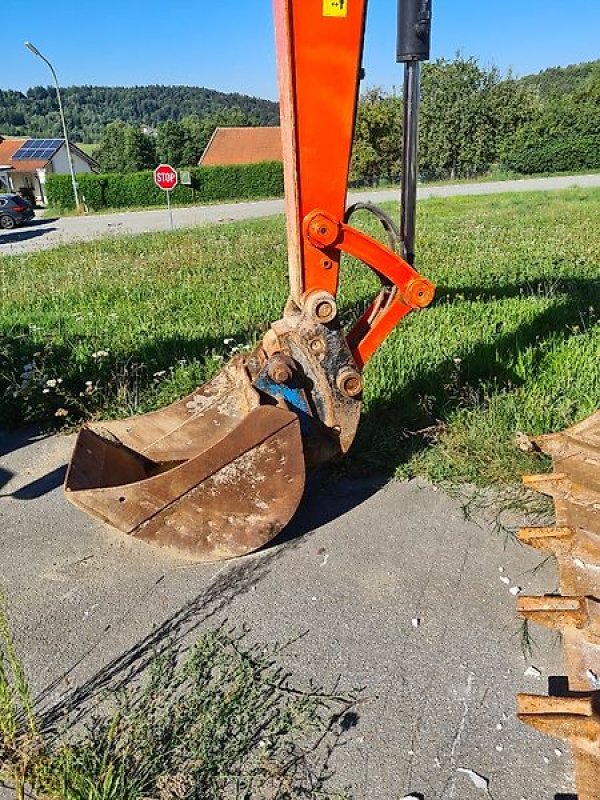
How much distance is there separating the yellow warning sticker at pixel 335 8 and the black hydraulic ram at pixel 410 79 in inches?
20.5

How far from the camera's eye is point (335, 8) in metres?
2.86

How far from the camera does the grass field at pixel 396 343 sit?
4301 mm

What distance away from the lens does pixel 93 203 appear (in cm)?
3659

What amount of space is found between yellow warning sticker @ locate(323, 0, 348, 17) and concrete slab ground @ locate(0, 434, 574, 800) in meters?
2.28

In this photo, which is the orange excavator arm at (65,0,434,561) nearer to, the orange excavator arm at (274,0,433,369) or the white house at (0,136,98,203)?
the orange excavator arm at (274,0,433,369)

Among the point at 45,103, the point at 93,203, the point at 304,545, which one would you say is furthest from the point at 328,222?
the point at 45,103

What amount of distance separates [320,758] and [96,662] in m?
0.96

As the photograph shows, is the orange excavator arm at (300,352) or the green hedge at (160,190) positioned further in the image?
the green hedge at (160,190)

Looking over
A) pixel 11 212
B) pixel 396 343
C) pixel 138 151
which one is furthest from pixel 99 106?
pixel 396 343

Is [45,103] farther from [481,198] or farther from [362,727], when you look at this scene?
[362,727]

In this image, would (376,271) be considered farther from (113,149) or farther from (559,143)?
(113,149)

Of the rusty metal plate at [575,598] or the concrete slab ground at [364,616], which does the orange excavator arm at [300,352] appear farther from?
the rusty metal plate at [575,598]

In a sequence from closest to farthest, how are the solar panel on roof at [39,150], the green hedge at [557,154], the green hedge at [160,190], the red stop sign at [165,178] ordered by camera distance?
the red stop sign at [165,178]
the green hedge at [160,190]
the green hedge at [557,154]
the solar panel on roof at [39,150]

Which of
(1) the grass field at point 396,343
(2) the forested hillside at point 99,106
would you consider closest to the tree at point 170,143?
(1) the grass field at point 396,343
